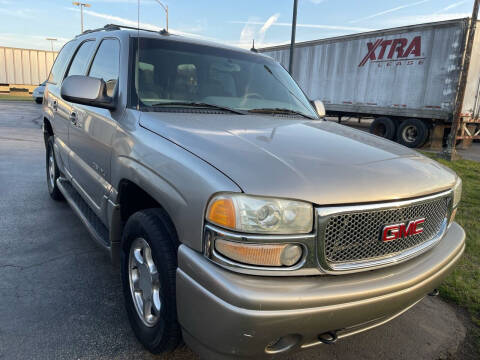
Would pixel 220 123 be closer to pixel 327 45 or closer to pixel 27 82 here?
pixel 327 45

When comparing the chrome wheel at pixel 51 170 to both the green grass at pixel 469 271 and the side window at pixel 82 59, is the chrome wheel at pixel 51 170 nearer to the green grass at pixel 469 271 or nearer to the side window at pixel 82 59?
the side window at pixel 82 59

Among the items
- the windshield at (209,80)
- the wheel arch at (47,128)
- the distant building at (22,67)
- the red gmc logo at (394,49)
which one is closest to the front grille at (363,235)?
the windshield at (209,80)

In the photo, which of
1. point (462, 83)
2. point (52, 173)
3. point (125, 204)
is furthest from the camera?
point (462, 83)

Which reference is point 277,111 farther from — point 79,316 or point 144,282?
point 79,316

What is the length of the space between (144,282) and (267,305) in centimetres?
102

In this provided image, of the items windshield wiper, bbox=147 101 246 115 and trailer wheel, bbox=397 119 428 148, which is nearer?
windshield wiper, bbox=147 101 246 115

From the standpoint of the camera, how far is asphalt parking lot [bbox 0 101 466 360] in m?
2.29

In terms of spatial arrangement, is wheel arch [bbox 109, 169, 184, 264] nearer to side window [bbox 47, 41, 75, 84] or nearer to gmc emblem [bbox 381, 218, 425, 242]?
gmc emblem [bbox 381, 218, 425, 242]

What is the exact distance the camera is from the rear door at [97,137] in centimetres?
273

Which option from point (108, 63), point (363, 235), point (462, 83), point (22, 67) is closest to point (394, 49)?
point (462, 83)

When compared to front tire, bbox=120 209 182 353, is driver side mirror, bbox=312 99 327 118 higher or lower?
higher

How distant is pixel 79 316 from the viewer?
2.56 meters

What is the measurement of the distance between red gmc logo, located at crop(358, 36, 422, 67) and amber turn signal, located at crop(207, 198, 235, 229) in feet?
41.8

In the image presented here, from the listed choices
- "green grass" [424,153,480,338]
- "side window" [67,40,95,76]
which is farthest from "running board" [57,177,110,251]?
"green grass" [424,153,480,338]
